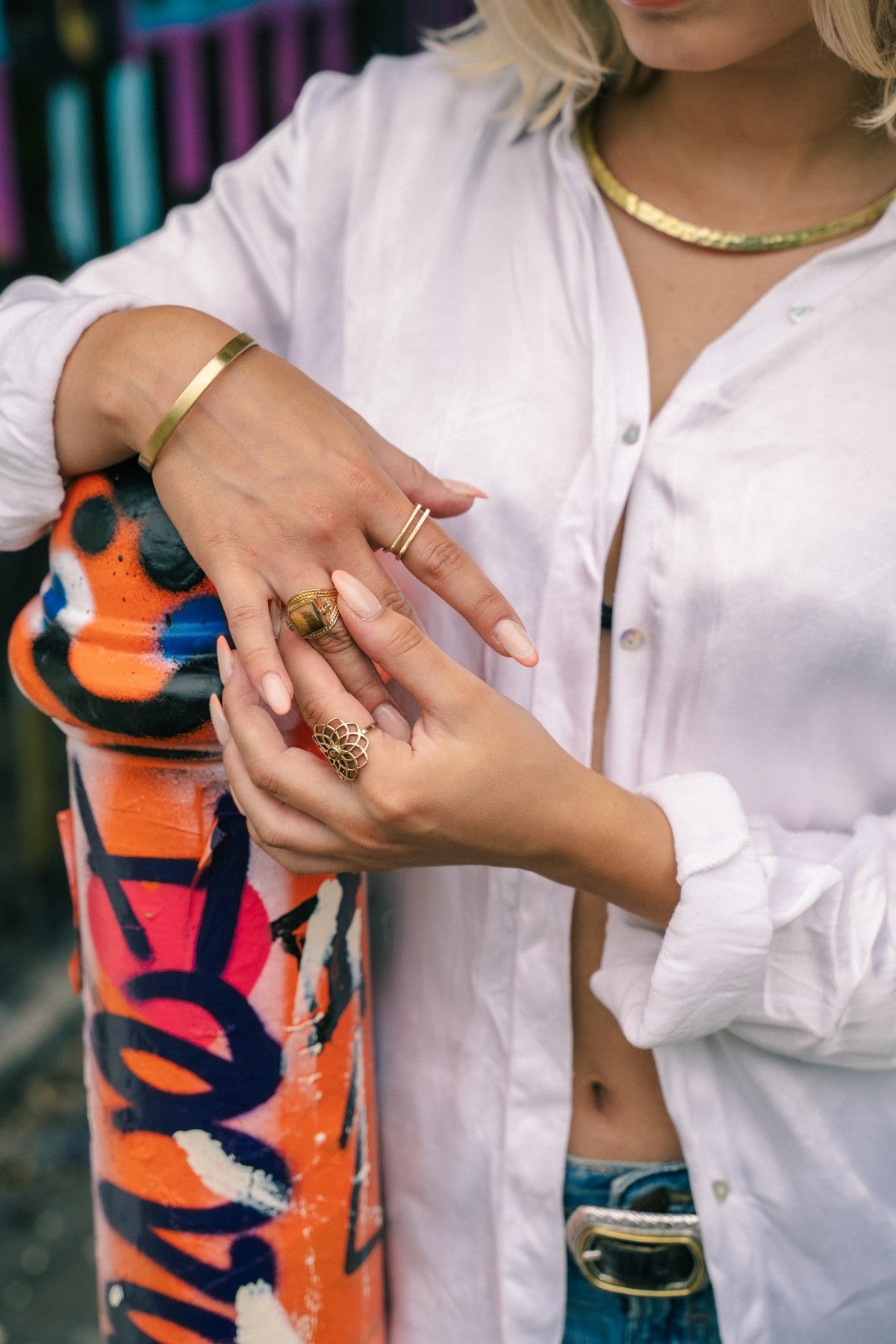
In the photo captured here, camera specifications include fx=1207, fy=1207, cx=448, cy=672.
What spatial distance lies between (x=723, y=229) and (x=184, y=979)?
1.01 m

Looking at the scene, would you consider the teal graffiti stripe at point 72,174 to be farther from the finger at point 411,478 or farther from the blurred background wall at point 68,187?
the finger at point 411,478

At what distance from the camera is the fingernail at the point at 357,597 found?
985mm

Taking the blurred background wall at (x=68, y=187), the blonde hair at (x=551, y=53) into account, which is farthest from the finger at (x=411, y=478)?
the blurred background wall at (x=68, y=187)

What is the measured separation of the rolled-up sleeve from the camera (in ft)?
3.74

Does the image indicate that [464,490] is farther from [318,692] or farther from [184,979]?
[184,979]

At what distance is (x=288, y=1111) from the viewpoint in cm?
118

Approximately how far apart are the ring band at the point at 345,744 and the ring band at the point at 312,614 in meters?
0.08

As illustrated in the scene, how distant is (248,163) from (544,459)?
1.90 ft

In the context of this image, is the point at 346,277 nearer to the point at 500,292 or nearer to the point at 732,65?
the point at 500,292

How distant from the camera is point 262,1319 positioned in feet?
3.95

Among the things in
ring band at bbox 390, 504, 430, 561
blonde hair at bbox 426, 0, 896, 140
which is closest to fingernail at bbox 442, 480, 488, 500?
ring band at bbox 390, 504, 430, 561

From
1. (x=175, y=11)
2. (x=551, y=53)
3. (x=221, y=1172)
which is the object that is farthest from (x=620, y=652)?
(x=175, y=11)

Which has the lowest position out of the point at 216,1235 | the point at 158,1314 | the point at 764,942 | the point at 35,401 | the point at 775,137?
the point at 158,1314

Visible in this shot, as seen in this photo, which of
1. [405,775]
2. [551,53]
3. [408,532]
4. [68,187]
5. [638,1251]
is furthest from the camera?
[68,187]
